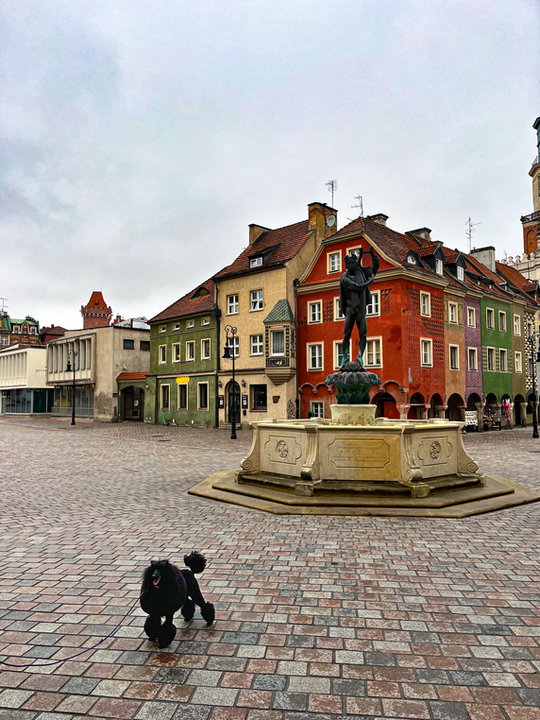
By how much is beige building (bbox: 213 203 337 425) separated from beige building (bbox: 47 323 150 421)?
13758 mm

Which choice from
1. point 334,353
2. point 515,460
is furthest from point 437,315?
point 515,460

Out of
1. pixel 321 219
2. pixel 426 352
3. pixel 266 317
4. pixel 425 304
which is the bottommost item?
pixel 426 352

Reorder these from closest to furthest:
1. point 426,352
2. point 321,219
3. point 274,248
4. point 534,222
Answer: point 426,352, point 321,219, point 274,248, point 534,222

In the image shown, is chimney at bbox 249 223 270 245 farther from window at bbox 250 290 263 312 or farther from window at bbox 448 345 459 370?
window at bbox 448 345 459 370

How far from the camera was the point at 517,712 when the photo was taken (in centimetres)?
323

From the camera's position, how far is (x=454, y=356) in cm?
3189

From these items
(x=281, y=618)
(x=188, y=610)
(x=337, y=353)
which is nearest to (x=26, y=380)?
(x=337, y=353)

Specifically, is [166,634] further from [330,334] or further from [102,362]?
[102,362]

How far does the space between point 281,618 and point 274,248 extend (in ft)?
106

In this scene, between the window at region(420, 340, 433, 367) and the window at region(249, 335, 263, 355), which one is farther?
the window at region(249, 335, 263, 355)

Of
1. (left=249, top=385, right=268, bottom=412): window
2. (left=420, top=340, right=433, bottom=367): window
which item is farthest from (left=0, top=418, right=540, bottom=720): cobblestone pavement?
(left=249, top=385, right=268, bottom=412): window

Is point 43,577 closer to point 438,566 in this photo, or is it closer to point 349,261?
point 438,566

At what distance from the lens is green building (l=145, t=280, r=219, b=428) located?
36.9 m

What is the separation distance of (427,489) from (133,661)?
6.55 meters
